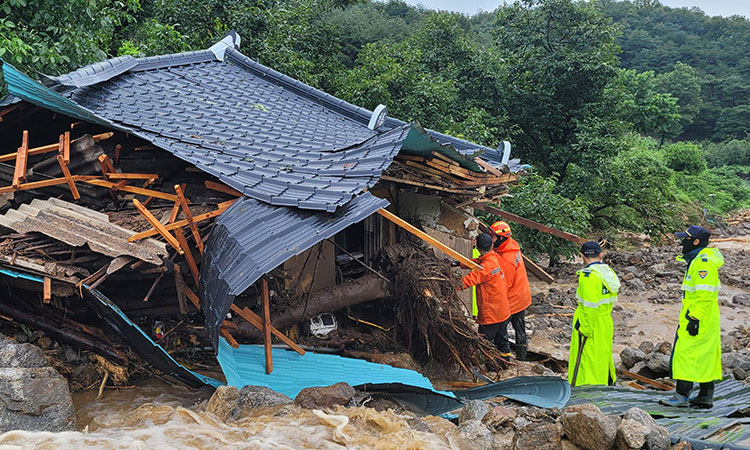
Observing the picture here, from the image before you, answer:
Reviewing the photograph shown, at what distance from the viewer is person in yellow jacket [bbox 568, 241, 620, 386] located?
614 cm

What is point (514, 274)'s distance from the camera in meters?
7.50

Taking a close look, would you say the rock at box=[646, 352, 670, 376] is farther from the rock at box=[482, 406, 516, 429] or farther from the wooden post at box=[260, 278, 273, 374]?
the wooden post at box=[260, 278, 273, 374]

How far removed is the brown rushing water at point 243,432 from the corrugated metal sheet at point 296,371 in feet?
1.47

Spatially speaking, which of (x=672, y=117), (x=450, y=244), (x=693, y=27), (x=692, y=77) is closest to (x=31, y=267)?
(x=450, y=244)

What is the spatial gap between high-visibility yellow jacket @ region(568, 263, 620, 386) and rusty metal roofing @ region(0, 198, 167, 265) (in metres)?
4.46

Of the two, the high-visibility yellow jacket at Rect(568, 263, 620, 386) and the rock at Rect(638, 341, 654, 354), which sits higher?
the high-visibility yellow jacket at Rect(568, 263, 620, 386)

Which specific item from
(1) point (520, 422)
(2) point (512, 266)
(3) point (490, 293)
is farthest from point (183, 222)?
(2) point (512, 266)

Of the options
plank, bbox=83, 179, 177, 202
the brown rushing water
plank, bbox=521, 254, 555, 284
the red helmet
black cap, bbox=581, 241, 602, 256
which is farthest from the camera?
plank, bbox=521, 254, 555, 284

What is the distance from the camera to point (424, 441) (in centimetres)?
379

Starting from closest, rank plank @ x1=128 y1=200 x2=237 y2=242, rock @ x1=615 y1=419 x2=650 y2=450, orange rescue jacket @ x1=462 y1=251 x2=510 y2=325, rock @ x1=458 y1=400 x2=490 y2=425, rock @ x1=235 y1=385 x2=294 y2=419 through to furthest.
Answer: rock @ x1=615 y1=419 x2=650 y2=450, rock @ x1=235 y1=385 x2=294 y2=419, rock @ x1=458 y1=400 x2=490 y2=425, plank @ x1=128 y1=200 x2=237 y2=242, orange rescue jacket @ x1=462 y1=251 x2=510 y2=325

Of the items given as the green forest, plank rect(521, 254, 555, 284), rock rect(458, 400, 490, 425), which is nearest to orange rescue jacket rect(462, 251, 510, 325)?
plank rect(521, 254, 555, 284)

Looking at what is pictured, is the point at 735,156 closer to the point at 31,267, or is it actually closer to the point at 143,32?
the point at 143,32

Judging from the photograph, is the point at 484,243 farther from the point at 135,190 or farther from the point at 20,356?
the point at 20,356

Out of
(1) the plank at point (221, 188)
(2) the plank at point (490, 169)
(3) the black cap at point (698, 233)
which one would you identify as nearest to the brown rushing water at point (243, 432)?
(1) the plank at point (221, 188)
